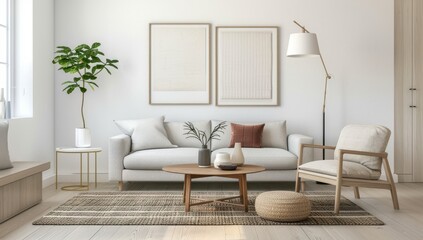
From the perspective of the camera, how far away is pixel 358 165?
4910 mm

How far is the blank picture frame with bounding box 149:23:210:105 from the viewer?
6.79 metres

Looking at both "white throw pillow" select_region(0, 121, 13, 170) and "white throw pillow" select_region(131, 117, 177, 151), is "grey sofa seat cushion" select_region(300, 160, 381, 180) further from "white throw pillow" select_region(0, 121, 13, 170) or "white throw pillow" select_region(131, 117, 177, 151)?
"white throw pillow" select_region(0, 121, 13, 170)

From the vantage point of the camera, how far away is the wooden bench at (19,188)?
14.0 feet

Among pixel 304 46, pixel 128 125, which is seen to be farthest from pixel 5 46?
pixel 304 46

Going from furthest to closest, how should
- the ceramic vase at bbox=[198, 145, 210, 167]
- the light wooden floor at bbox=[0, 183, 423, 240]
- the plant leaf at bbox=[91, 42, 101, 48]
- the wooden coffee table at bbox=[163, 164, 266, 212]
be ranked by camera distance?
the plant leaf at bbox=[91, 42, 101, 48], the ceramic vase at bbox=[198, 145, 210, 167], the wooden coffee table at bbox=[163, 164, 266, 212], the light wooden floor at bbox=[0, 183, 423, 240]

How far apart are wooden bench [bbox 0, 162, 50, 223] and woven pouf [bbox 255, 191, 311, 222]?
2.10m

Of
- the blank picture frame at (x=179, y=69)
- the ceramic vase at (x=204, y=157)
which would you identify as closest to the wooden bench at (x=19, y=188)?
the ceramic vase at (x=204, y=157)

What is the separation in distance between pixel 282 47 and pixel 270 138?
4.11 ft

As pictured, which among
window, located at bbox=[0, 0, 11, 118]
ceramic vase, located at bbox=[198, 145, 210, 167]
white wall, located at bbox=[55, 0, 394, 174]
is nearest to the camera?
ceramic vase, located at bbox=[198, 145, 210, 167]

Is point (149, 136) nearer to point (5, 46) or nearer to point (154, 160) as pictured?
point (154, 160)

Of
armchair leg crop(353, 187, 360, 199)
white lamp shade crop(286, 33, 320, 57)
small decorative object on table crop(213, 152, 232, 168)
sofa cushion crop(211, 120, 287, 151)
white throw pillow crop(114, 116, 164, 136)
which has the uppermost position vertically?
white lamp shade crop(286, 33, 320, 57)

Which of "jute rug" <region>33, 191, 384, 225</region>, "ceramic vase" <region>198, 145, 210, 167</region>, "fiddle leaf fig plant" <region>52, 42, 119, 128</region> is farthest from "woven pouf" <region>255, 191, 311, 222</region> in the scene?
"fiddle leaf fig plant" <region>52, 42, 119, 128</region>

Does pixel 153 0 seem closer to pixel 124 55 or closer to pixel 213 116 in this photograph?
pixel 124 55

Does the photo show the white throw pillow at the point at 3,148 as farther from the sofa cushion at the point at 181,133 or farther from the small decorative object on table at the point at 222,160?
the sofa cushion at the point at 181,133
